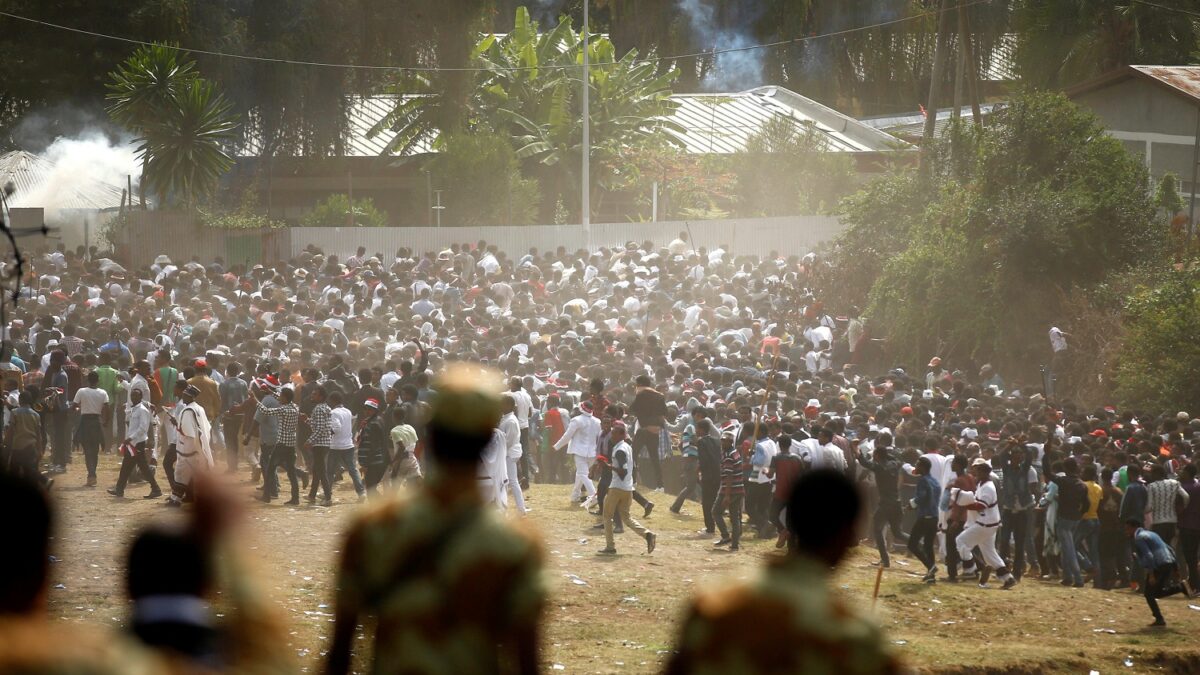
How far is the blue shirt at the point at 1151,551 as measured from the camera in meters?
12.4

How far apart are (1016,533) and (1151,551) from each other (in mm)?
2048

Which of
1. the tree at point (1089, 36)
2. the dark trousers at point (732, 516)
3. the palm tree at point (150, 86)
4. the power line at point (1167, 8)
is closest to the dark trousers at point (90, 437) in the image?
the dark trousers at point (732, 516)

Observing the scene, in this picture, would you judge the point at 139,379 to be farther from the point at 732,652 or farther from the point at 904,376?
the point at 732,652

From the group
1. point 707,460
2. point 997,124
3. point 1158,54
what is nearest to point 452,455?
point 707,460

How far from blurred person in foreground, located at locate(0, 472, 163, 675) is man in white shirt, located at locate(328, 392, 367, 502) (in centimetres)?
1316

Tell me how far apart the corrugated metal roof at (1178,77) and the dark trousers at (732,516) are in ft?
70.0

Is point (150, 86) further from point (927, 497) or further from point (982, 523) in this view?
point (982, 523)

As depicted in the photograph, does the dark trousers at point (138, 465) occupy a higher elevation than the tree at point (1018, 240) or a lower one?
lower

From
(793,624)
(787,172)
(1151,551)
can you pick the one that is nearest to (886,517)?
(1151,551)

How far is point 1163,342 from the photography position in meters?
21.5

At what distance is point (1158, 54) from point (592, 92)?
1621 centimetres

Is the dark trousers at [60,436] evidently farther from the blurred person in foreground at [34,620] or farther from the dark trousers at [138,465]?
the blurred person in foreground at [34,620]

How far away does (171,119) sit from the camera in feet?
109

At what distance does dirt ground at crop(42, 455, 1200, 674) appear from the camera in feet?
35.1
